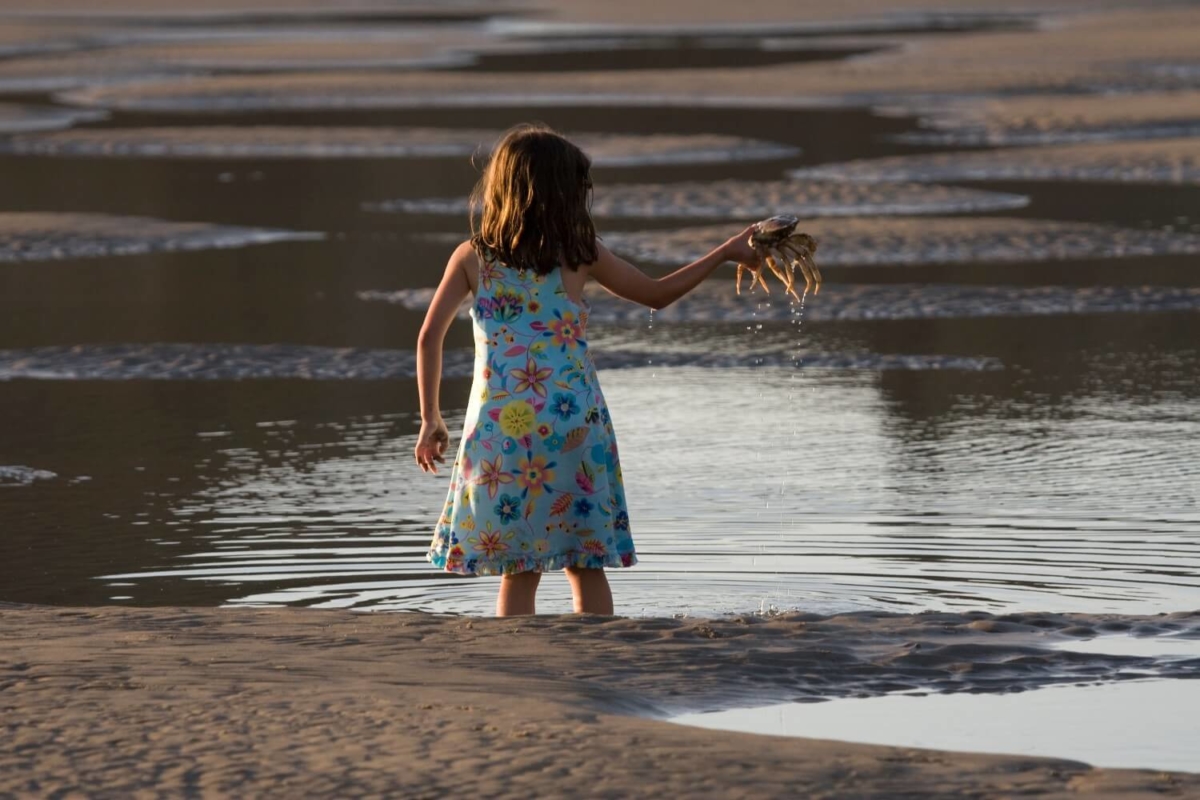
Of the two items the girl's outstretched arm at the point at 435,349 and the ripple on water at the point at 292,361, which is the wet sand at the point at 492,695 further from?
the ripple on water at the point at 292,361

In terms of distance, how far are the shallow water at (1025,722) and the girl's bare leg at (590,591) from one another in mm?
995

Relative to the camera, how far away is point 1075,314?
15.6 meters

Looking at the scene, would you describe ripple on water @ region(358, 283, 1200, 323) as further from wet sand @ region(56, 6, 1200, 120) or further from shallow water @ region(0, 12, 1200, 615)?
wet sand @ region(56, 6, 1200, 120)

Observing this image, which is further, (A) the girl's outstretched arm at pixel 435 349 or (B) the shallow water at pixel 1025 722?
(A) the girl's outstretched arm at pixel 435 349

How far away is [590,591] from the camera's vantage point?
6.86 m

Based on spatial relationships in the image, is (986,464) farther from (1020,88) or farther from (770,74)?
(770,74)

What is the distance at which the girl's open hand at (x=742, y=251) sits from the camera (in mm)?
6664

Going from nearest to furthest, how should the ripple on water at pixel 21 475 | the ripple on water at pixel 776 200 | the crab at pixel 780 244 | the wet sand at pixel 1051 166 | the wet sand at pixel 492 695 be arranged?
the wet sand at pixel 492 695 < the crab at pixel 780 244 < the ripple on water at pixel 21 475 < the ripple on water at pixel 776 200 < the wet sand at pixel 1051 166

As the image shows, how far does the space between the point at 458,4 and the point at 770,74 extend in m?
41.3

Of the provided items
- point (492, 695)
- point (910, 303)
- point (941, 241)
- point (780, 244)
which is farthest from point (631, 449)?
point (941, 241)

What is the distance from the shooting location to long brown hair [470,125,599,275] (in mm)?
6613

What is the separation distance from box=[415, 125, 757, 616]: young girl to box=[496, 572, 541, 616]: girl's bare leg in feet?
0.45

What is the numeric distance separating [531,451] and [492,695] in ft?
3.18

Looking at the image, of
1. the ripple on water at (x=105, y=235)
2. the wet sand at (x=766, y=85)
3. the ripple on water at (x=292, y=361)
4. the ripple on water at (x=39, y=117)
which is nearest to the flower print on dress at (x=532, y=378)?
the ripple on water at (x=292, y=361)
